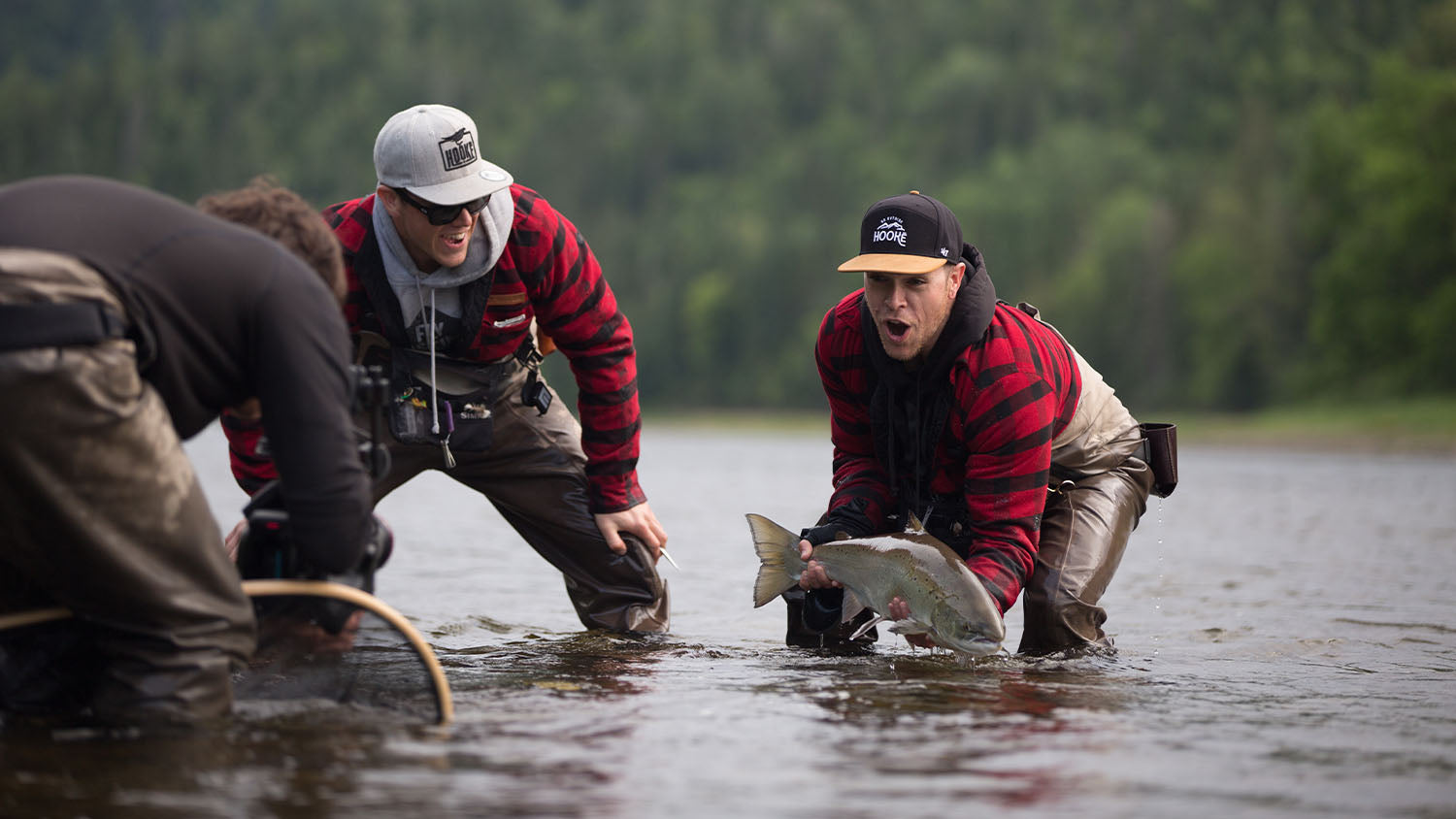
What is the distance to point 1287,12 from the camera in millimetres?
99750

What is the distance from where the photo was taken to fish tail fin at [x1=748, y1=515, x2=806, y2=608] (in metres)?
6.38

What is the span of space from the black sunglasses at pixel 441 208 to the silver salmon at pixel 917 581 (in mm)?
1534

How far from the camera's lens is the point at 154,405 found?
13.8ft

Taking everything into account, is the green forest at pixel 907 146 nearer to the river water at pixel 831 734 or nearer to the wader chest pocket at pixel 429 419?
the river water at pixel 831 734

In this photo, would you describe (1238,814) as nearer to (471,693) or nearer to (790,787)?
(790,787)

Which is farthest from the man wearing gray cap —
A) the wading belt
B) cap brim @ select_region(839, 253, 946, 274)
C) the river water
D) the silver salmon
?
the wading belt

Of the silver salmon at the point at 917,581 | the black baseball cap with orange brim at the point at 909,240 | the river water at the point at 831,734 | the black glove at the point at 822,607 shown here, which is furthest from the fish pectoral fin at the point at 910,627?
the black baseball cap with orange brim at the point at 909,240

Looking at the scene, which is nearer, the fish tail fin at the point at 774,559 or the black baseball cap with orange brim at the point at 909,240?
the black baseball cap with orange brim at the point at 909,240

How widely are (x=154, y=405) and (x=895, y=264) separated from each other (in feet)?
8.86

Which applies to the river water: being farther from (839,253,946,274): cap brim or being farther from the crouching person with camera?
(839,253,946,274): cap brim

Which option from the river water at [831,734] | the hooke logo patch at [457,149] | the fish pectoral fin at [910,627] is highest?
the hooke logo patch at [457,149]

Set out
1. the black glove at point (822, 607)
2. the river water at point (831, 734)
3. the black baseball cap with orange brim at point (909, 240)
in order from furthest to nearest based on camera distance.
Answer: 1. the black glove at point (822, 607)
2. the black baseball cap with orange brim at point (909, 240)
3. the river water at point (831, 734)

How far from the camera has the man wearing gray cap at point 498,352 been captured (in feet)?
20.2

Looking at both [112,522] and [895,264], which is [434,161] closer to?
[895,264]
